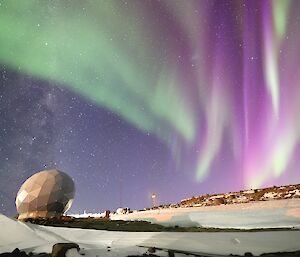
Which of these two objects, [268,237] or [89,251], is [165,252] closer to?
[89,251]

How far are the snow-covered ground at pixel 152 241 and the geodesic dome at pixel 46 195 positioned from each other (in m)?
12.2

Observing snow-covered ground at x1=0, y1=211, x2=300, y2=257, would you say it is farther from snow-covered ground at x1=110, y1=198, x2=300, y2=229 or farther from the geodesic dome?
the geodesic dome

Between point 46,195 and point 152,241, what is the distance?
1411 centimetres

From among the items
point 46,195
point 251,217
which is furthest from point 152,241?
point 46,195

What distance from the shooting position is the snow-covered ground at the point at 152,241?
5.72 meters

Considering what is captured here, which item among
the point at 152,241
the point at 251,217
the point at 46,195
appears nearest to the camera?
the point at 152,241

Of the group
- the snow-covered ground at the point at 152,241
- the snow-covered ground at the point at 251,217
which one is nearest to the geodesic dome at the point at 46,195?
the snow-covered ground at the point at 251,217

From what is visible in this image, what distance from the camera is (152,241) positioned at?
634cm

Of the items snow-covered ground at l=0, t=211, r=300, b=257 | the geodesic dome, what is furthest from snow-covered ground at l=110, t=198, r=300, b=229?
the geodesic dome

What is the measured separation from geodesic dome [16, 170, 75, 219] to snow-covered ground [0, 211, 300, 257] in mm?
12245

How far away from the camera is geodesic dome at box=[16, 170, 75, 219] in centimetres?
1881

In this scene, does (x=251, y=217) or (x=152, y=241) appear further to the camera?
(x=251, y=217)

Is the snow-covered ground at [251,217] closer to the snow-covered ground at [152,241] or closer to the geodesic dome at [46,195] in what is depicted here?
the snow-covered ground at [152,241]

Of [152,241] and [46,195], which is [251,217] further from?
[46,195]
